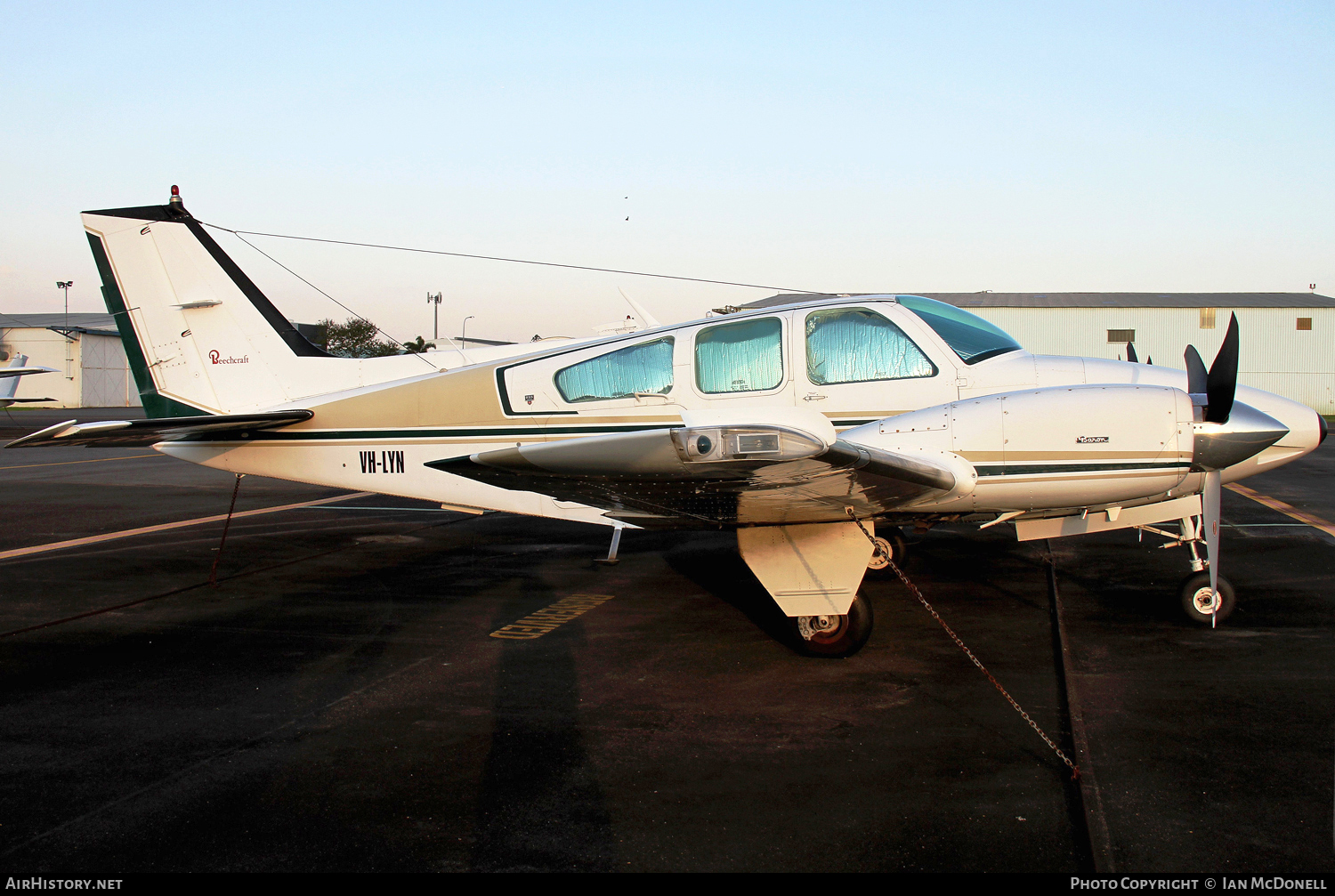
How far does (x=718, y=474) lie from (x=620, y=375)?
3.02 meters

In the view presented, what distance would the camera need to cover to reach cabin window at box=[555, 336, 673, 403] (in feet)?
22.3

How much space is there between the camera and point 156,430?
22.7 feet

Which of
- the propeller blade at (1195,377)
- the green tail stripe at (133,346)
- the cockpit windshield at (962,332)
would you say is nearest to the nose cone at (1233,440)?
the propeller blade at (1195,377)

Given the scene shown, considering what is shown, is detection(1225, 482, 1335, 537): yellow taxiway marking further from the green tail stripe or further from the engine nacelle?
the green tail stripe

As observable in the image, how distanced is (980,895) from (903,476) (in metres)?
2.22

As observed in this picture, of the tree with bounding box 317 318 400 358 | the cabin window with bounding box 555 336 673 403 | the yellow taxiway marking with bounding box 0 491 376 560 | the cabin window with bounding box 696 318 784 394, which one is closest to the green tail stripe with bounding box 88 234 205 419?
the yellow taxiway marking with bounding box 0 491 376 560

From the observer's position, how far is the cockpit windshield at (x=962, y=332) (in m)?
6.42

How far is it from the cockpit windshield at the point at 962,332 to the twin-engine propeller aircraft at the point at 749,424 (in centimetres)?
3

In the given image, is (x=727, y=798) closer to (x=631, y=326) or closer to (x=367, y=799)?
(x=367, y=799)

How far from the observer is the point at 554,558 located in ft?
30.9

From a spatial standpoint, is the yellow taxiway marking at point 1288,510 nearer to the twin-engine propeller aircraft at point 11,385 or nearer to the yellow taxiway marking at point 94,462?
the yellow taxiway marking at point 94,462

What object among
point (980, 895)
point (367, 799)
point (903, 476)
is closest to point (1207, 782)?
point (980, 895)

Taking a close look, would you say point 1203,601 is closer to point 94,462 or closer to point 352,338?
point 94,462

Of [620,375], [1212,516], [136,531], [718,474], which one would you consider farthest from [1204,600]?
[136,531]
